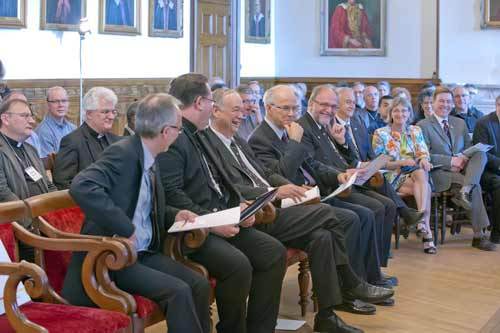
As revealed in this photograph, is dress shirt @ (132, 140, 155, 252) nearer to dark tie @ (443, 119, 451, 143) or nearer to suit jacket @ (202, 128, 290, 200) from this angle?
suit jacket @ (202, 128, 290, 200)

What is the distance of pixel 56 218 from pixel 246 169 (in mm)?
1471

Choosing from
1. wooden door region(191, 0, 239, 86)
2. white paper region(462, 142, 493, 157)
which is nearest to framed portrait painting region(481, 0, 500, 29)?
wooden door region(191, 0, 239, 86)

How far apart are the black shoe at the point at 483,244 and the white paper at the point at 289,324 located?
3.00 metres

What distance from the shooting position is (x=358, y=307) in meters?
5.52

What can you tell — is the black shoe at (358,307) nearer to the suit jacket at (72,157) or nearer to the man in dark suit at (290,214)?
the man in dark suit at (290,214)

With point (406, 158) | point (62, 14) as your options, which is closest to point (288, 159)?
point (406, 158)

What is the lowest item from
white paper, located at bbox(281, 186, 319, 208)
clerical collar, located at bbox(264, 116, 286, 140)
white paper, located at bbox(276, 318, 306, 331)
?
white paper, located at bbox(276, 318, 306, 331)

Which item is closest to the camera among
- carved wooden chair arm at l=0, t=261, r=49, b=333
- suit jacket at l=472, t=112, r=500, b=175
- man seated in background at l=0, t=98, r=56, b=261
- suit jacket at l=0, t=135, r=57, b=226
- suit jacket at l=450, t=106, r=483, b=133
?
carved wooden chair arm at l=0, t=261, r=49, b=333

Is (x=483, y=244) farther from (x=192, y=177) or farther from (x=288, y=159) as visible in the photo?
(x=192, y=177)

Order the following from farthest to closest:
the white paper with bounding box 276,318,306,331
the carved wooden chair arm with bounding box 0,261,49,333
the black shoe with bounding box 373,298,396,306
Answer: the black shoe with bounding box 373,298,396,306 < the white paper with bounding box 276,318,306,331 < the carved wooden chair arm with bounding box 0,261,49,333

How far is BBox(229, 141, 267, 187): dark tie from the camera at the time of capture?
5141mm

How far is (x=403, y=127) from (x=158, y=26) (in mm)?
5782

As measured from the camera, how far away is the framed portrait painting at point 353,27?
49.2ft

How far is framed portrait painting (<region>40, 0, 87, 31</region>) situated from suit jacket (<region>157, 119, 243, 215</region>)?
5970mm
